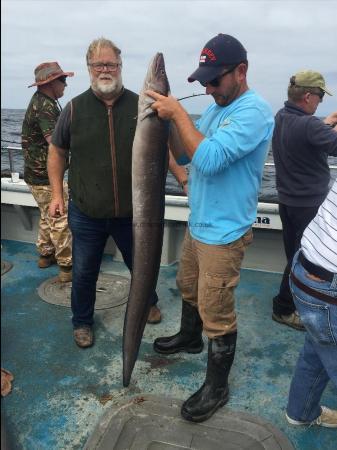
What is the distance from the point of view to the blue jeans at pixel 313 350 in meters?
2.10

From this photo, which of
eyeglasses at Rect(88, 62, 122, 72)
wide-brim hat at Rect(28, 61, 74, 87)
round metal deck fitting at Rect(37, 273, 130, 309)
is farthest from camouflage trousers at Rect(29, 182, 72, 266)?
eyeglasses at Rect(88, 62, 122, 72)

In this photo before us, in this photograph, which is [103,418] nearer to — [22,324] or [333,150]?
[22,324]

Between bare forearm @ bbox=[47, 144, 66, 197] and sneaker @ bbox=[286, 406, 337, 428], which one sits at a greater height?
bare forearm @ bbox=[47, 144, 66, 197]

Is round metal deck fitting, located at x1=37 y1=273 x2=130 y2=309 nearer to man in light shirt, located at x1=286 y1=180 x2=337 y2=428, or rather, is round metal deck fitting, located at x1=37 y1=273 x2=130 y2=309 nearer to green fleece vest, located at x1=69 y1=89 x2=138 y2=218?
green fleece vest, located at x1=69 y1=89 x2=138 y2=218

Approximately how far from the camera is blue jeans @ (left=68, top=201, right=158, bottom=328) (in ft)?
11.5

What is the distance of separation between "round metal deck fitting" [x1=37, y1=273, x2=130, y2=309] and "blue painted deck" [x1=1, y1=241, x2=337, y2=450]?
10 cm

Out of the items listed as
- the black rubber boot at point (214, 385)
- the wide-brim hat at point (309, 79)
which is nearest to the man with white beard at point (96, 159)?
the black rubber boot at point (214, 385)

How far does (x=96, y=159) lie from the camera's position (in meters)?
3.27

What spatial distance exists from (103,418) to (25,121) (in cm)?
339

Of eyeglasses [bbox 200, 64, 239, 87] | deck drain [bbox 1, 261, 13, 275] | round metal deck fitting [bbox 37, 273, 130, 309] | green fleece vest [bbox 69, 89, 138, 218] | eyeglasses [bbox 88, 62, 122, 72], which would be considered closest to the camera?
eyeglasses [bbox 200, 64, 239, 87]

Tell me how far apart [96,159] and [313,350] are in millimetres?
2008

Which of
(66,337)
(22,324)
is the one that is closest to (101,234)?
(66,337)

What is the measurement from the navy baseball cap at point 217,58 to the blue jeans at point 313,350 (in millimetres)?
1115

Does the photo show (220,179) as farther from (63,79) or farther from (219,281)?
(63,79)
